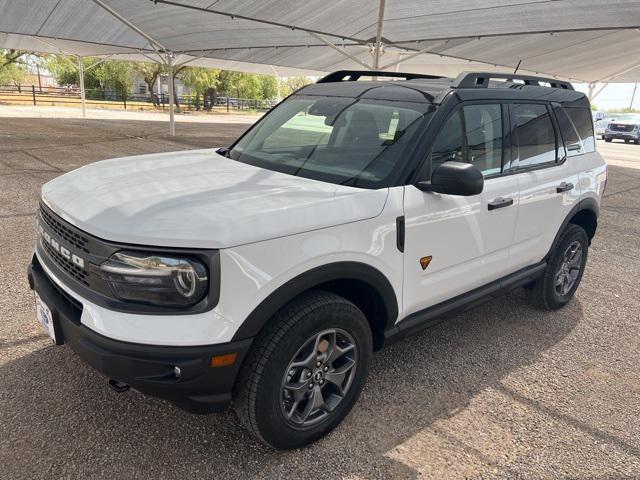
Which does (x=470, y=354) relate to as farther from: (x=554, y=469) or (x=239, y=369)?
(x=239, y=369)

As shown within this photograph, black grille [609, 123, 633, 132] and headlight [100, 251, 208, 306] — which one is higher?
black grille [609, 123, 633, 132]

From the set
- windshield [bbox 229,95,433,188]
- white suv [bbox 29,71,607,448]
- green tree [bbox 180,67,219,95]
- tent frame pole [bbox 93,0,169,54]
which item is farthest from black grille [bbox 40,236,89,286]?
green tree [bbox 180,67,219,95]

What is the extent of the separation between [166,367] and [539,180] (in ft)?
9.30

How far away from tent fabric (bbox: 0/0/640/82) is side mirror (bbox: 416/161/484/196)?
817cm

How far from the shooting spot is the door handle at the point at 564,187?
372 cm

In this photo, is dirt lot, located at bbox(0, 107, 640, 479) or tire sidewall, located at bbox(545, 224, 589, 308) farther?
tire sidewall, located at bbox(545, 224, 589, 308)

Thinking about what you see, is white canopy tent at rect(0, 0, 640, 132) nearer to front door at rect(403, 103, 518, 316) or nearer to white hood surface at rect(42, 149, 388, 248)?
front door at rect(403, 103, 518, 316)

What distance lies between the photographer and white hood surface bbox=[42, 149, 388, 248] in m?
1.99

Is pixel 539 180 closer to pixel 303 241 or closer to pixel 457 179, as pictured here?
pixel 457 179

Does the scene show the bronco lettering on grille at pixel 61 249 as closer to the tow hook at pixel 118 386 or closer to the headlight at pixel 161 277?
the headlight at pixel 161 277

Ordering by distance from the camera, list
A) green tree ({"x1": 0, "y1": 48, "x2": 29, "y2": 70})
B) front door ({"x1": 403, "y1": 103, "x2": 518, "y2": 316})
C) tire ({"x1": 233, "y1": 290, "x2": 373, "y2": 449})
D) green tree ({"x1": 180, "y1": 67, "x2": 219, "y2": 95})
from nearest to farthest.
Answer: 1. tire ({"x1": 233, "y1": 290, "x2": 373, "y2": 449})
2. front door ({"x1": 403, "y1": 103, "x2": 518, "y2": 316})
3. green tree ({"x1": 0, "y1": 48, "x2": 29, "y2": 70})
4. green tree ({"x1": 180, "y1": 67, "x2": 219, "y2": 95})

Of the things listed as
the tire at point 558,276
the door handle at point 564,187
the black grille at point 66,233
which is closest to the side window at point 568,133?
the door handle at point 564,187

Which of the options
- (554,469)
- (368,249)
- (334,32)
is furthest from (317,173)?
(334,32)

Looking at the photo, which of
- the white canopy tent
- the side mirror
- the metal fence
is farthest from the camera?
the metal fence
